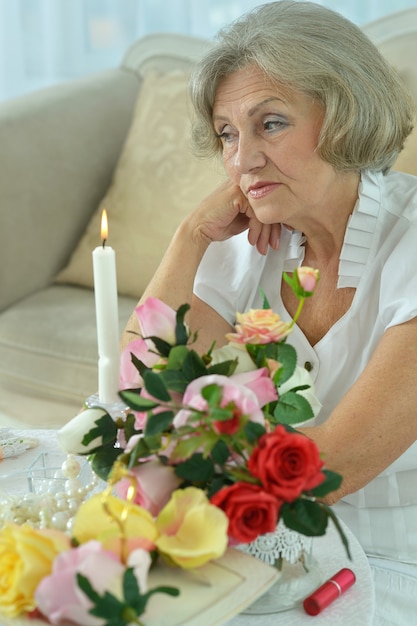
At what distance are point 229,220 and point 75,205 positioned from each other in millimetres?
1124

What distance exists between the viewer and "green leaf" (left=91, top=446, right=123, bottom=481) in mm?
965

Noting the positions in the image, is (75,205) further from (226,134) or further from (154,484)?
(154,484)

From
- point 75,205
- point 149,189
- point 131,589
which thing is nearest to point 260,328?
point 131,589

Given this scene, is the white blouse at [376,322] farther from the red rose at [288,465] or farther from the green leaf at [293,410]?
the red rose at [288,465]

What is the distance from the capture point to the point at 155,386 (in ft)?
2.80

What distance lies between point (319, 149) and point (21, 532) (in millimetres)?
818

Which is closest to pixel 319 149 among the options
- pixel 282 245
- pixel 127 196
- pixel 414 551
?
pixel 282 245

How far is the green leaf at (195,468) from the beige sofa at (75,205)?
1.43 metres

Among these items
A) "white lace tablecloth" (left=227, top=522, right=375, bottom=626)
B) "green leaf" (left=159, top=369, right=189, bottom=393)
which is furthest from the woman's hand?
"green leaf" (left=159, top=369, right=189, bottom=393)

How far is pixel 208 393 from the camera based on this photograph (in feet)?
2.67

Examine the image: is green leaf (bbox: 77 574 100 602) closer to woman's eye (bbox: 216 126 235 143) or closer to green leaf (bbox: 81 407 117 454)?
green leaf (bbox: 81 407 117 454)

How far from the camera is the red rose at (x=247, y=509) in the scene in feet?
2.61

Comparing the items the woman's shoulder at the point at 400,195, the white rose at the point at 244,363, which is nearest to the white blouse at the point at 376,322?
the woman's shoulder at the point at 400,195

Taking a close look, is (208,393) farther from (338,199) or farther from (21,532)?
(338,199)
